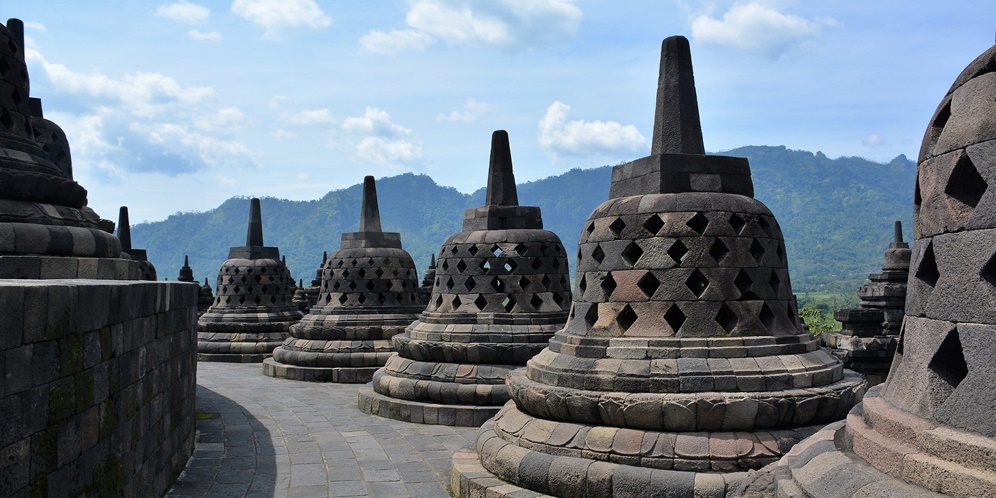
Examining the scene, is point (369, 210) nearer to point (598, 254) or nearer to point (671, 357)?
point (598, 254)

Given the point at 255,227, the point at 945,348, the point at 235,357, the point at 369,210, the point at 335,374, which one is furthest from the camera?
the point at 255,227

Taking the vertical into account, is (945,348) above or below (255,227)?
below

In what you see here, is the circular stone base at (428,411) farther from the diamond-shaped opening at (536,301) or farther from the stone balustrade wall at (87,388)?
the stone balustrade wall at (87,388)

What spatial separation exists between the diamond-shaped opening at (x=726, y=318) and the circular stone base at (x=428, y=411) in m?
4.70

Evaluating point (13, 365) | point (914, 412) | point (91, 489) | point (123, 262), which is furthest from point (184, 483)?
point (914, 412)

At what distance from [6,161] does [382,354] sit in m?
8.61

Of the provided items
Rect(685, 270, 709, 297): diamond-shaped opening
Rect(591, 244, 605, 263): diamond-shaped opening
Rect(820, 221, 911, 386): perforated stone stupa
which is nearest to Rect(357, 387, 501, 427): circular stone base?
Rect(591, 244, 605, 263): diamond-shaped opening

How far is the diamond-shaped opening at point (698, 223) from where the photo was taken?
630 centimetres

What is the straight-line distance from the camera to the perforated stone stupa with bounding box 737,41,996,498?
9.05 ft

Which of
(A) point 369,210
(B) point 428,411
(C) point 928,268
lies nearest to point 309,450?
(B) point 428,411

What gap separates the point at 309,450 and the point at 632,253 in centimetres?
456

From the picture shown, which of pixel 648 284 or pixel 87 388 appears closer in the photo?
pixel 87 388

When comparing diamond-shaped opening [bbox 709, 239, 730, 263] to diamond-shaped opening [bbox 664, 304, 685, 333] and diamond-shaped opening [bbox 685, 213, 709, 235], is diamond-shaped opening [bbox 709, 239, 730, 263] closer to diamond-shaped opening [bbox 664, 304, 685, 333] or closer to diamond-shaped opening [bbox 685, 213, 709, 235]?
diamond-shaped opening [bbox 685, 213, 709, 235]

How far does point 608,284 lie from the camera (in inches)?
259
